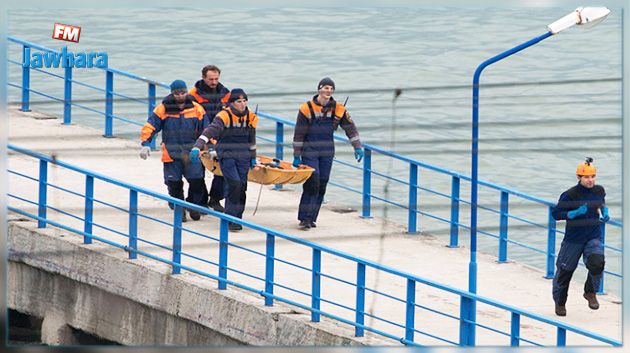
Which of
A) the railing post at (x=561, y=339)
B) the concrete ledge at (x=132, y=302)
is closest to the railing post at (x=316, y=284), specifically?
the concrete ledge at (x=132, y=302)

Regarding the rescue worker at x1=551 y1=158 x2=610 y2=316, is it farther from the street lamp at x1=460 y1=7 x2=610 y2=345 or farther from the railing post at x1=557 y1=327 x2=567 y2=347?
the railing post at x1=557 y1=327 x2=567 y2=347

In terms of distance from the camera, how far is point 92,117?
104 feet

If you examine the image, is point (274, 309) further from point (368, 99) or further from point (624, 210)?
point (368, 99)

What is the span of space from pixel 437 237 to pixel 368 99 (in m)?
13.7

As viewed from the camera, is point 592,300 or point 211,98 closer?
point 592,300

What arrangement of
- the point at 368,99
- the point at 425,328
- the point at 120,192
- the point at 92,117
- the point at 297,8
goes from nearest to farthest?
the point at 425,328 → the point at 120,192 → the point at 92,117 → the point at 368,99 → the point at 297,8

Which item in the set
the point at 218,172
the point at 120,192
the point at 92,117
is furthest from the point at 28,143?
the point at 92,117

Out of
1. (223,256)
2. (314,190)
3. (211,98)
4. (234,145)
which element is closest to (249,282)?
(223,256)

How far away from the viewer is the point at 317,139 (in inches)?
770

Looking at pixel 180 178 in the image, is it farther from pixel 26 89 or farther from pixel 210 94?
pixel 26 89

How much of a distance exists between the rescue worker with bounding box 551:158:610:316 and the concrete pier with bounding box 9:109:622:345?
34cm

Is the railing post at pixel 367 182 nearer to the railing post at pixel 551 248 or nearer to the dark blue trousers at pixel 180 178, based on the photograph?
the dark blue trousers at pixel 180 178

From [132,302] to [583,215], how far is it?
402 centimetres

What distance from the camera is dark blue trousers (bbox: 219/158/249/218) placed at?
63.4ft
